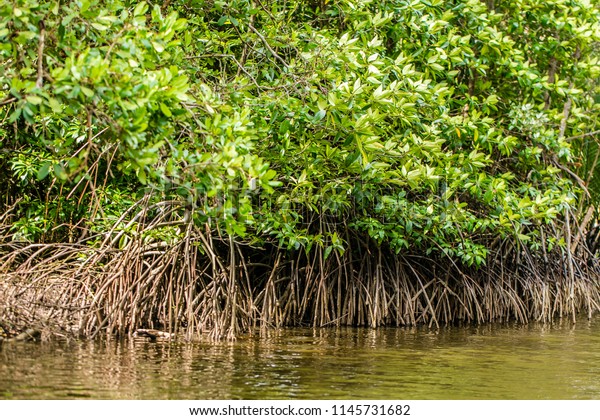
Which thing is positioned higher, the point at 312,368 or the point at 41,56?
the point at 41,56

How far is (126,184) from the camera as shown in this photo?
9047 millimetres

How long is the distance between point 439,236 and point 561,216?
2.65m

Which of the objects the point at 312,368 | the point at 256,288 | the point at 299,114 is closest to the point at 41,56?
the point at 299,114

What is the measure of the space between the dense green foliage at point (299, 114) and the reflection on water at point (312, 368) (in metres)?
0.90

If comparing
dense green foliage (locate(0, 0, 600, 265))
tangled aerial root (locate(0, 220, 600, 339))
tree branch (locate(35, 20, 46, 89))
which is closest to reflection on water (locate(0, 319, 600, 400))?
tangled aerial root (locate(0, 220, 600, 339))

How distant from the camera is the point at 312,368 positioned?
6074mm

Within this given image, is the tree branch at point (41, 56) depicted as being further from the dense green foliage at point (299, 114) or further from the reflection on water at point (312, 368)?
the reflection on water at point (312, 368)

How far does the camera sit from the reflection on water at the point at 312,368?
523cm

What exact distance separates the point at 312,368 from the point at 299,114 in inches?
68.9

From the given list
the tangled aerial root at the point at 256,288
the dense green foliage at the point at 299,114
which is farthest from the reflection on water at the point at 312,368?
the dense green foliage at the point at 299,114

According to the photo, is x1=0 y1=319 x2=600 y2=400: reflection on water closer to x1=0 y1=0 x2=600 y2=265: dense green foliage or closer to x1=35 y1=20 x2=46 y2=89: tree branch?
x1=0 y1=0 x2=600 y2=265: dense green foliage

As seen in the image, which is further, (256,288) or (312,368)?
(256,288)

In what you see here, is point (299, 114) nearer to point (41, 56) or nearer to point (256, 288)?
point (41, 56)

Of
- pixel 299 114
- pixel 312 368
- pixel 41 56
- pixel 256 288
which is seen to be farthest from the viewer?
pixel 256 288
